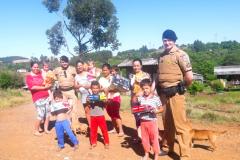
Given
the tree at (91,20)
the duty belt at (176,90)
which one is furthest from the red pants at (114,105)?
the tree at (91,20)

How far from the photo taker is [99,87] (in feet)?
23.7

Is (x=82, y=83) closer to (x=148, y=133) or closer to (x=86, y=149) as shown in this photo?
(x=86, y=149)

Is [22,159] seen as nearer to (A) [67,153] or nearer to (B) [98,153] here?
(A) [67,153]

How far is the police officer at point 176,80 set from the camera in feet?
19.1

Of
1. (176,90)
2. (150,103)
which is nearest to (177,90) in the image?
(176,90)

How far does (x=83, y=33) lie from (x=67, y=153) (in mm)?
24579

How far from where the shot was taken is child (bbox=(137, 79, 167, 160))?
6113 mm

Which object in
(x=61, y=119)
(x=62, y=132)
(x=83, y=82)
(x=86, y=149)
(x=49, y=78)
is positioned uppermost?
(x=49, y=78)

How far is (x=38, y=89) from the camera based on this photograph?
811 centimetres

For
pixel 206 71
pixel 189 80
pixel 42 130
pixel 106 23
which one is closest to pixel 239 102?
pixel 106 23

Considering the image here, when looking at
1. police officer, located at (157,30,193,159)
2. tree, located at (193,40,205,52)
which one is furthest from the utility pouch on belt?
tree, located at (193,40,205,52)

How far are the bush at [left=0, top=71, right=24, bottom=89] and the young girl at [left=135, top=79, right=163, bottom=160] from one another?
33.8 metres

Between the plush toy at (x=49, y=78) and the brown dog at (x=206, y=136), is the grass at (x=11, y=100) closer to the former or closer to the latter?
the plush toy at (x=49, y=78)

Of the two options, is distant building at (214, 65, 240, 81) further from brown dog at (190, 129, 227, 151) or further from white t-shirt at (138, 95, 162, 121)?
white t-shirt at (138, 95, 162, 121)
